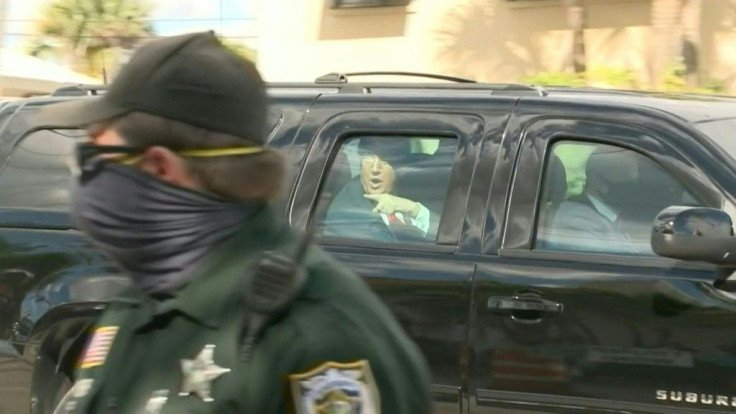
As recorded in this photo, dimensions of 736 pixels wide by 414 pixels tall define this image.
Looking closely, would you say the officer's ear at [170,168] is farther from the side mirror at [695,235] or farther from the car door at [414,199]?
the car door at [414,199]

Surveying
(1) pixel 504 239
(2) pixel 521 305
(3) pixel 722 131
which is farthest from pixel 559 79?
(2) pixel 521 305

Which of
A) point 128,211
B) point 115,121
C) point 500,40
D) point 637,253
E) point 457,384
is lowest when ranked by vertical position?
point 457,384

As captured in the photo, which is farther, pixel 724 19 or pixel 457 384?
pixel 724 19

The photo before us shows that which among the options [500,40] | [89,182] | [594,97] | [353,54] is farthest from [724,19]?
[89,182]

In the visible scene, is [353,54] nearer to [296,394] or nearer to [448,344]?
[448,344]

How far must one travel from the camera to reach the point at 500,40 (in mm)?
16516

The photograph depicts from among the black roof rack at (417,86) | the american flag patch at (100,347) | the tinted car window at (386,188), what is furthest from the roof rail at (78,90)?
the american flag patch at (100,347)

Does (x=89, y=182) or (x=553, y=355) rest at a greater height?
(x=89, y=182)

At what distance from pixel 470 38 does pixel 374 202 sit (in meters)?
12.1

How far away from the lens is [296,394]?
1.74 m

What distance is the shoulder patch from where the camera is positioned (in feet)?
5.64

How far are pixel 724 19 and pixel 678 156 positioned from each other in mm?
11305

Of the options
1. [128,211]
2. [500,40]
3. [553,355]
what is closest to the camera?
[128,211]

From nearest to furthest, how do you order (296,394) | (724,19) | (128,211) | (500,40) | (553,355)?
(296,394) < (128,211) < (553,355) < (724,19) < (500,40)
